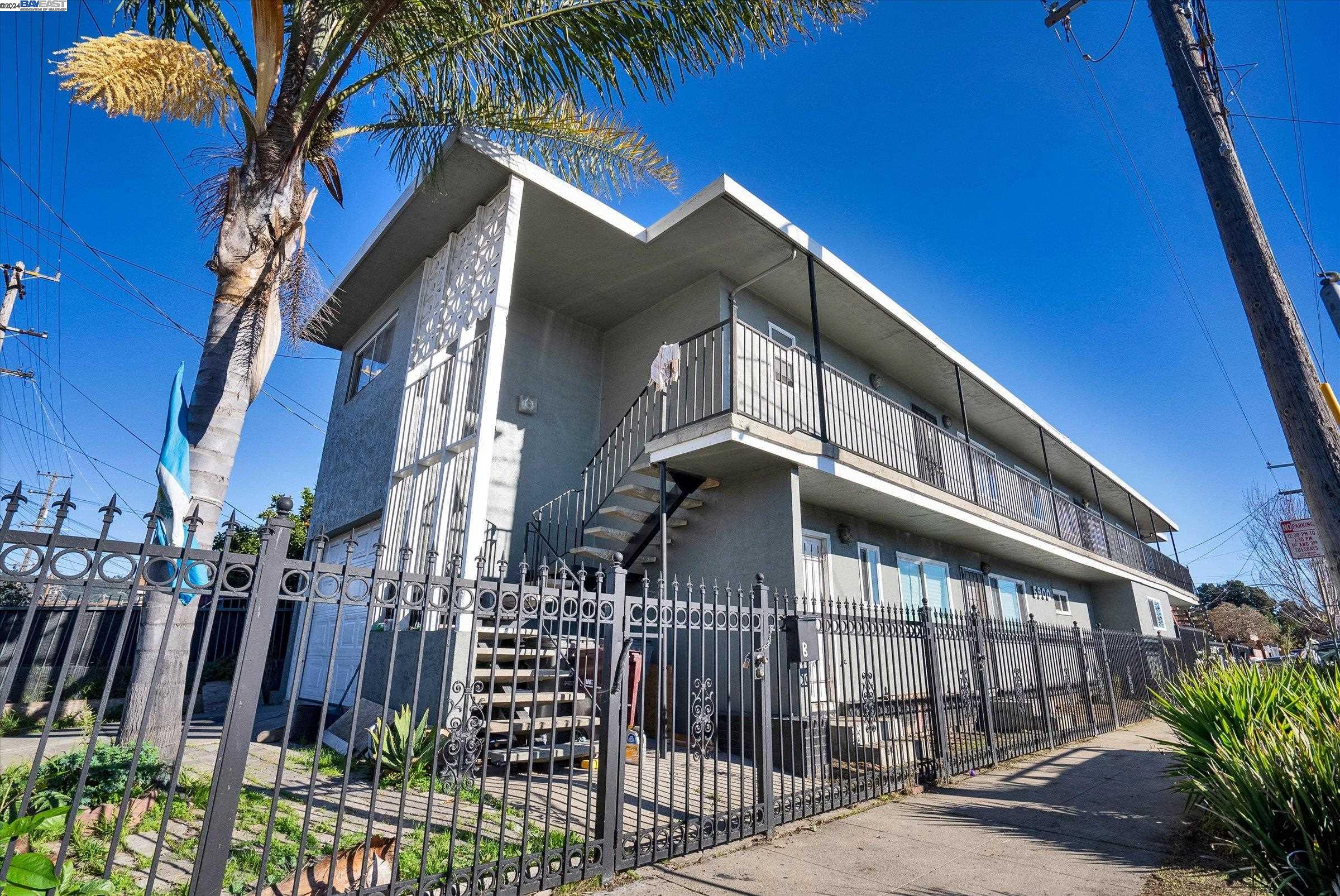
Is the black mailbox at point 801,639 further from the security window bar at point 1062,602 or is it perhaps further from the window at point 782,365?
the security window bar at point 1062,602

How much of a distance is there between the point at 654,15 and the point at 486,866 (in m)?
7.40

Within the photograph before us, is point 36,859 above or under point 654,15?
under

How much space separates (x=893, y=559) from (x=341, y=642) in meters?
9.27

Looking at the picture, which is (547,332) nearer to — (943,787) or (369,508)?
(369,508)

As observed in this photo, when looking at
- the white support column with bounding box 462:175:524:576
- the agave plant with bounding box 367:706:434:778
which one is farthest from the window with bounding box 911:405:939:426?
the agave plant with bounding box 367:706:434:778

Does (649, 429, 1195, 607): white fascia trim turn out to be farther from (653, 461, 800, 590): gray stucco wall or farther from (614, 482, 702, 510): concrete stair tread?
(614, 482, 702, 510): concrete stair tread

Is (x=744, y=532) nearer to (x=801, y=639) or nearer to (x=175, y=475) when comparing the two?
(x=801, y=639)

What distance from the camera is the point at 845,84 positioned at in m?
9.88

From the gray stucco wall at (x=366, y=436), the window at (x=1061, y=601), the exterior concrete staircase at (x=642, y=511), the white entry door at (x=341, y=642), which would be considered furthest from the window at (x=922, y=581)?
the gray stucco wall at (x=366, y=436)

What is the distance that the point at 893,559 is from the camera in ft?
37.3

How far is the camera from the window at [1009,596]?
14.0 m

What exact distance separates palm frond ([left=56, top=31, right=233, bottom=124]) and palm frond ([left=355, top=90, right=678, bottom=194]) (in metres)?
2.05

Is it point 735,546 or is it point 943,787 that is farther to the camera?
point 735,546

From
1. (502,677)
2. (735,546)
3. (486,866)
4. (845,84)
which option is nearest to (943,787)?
(735,546)
